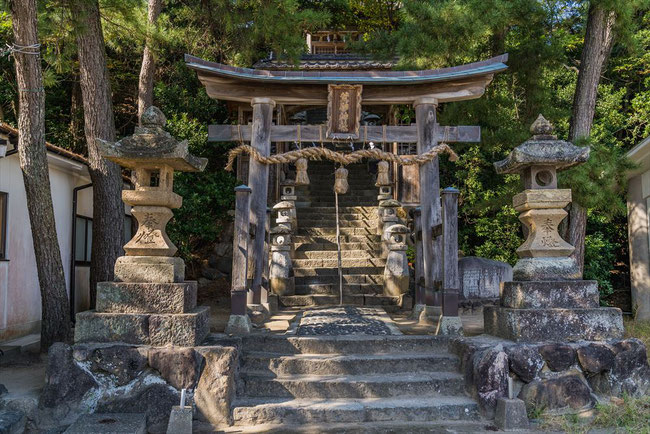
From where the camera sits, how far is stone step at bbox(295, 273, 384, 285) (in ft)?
34.9

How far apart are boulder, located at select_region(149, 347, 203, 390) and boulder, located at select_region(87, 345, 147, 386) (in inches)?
5.7

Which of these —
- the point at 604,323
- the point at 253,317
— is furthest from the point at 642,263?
the point at 253,317

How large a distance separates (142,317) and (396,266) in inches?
233

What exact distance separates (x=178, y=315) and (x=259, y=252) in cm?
262

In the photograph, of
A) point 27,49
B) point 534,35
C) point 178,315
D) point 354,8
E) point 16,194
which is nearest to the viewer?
point 178,315

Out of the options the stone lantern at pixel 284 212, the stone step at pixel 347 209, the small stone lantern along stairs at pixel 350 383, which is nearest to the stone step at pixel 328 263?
the stone lantern at pixel 284 212

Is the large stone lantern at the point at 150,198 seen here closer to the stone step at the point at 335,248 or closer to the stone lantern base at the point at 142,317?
the stone lantern base at the point at 142,317

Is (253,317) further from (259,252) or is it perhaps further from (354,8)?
(354,8)

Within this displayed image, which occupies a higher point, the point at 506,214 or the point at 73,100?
the point at 73,100

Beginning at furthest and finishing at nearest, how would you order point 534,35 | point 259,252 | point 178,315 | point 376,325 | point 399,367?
point 534,35 < point 259,252 < point 376,325 < point 399,367 < point 178,315

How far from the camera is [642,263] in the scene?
37.4ft

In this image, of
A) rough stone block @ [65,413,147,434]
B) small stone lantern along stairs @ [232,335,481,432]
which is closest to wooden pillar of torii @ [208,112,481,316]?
small stone lantern along stairs @ [232,335,481,432]

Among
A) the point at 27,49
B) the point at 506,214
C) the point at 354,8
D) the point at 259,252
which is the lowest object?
the point at 259,252

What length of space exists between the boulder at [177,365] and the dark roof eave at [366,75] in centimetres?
437
